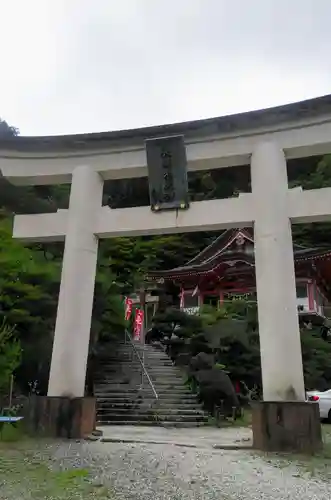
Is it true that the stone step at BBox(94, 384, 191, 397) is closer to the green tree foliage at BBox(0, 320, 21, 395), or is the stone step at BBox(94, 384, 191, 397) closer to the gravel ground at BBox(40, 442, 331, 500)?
the green tree foliage at BBox(0, 320, 21, 395)

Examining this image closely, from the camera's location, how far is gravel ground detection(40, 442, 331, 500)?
168 inches

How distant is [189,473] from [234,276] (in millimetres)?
17213

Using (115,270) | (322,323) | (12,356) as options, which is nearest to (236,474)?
(12,356)

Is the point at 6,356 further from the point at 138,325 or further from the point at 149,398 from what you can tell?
the point at 138,325

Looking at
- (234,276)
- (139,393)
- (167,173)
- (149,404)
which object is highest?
(234,276)

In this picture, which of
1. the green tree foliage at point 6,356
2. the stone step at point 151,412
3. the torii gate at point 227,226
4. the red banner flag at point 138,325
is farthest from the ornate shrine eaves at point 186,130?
the red banner flag at point 138,325

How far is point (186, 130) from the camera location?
8203 millimetres

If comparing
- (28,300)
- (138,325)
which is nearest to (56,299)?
(28,300)

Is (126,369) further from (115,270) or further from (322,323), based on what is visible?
(322,323)

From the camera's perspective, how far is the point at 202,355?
545 inches

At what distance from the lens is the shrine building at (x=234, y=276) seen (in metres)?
20.9

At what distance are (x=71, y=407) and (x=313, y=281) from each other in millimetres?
16553

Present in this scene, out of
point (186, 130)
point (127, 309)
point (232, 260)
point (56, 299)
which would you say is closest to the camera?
point (186, 130)

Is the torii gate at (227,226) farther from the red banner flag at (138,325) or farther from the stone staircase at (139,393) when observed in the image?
the red banner flag at (138,325)
